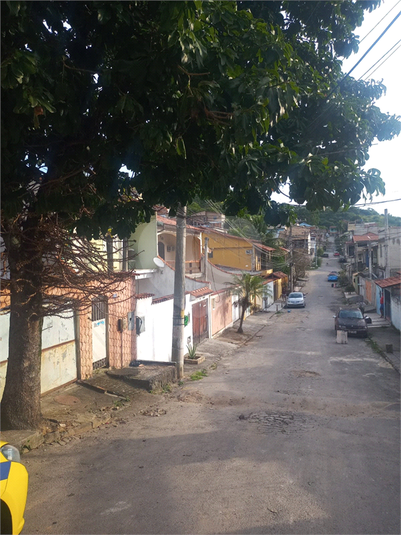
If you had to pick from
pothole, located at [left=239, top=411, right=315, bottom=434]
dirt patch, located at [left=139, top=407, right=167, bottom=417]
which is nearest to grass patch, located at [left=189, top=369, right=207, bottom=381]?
dirt patch, located at [left=139, top=407, right=167, bottom=417]

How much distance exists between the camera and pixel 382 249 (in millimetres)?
36781

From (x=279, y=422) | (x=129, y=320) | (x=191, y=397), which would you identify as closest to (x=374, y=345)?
(x=191, y=397)

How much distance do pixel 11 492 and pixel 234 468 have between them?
9.46 ft

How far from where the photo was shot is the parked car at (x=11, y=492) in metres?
3.59

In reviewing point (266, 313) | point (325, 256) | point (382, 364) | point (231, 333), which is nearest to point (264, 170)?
point (382, 364)

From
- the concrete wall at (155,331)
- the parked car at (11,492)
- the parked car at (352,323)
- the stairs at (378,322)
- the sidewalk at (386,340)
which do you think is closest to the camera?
the parked car at (11,492)

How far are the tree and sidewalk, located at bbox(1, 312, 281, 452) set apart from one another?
0.46m

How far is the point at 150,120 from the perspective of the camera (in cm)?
506

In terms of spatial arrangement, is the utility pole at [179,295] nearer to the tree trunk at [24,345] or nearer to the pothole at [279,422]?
the pothole at [279,422]

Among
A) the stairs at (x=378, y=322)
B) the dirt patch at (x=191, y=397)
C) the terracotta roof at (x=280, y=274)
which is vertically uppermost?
the terracotta roof at (x=280, y=274)

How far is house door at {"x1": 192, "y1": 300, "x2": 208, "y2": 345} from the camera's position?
61.2ft

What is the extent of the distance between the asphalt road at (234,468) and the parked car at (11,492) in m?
0.67

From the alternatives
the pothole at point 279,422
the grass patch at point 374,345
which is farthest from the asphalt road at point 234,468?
the grass patch at point 374,345

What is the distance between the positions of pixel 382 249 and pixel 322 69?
3184 centimetres
